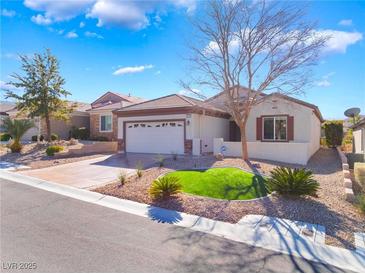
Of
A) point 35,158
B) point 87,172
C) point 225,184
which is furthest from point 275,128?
point 35,158

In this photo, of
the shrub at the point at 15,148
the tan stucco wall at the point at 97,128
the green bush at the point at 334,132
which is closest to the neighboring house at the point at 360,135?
the green bush at the point at 334,132

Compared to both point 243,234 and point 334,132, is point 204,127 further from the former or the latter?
point 334,132

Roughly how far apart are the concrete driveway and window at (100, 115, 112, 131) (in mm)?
9474

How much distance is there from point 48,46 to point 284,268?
75.3ft

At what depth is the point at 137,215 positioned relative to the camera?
672 centimetres

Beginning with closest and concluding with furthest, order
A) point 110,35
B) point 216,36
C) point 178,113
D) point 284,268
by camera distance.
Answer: point 284,268 < point 216,36 < point 110,35 < point 178,113

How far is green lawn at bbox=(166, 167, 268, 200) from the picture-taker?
8234mm

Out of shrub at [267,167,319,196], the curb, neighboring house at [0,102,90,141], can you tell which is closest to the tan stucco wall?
neighboring house at [0,102,90,141]

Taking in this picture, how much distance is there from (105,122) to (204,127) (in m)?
12.0

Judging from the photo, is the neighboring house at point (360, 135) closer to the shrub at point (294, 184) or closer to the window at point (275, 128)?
the window at point (275, 128)

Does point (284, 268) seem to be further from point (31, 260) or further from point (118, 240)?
point (31, 260)

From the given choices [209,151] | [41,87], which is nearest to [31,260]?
[209,151]

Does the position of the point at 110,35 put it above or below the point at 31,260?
above

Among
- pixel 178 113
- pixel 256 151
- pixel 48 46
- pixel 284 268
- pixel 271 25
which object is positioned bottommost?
pixel 284 268
